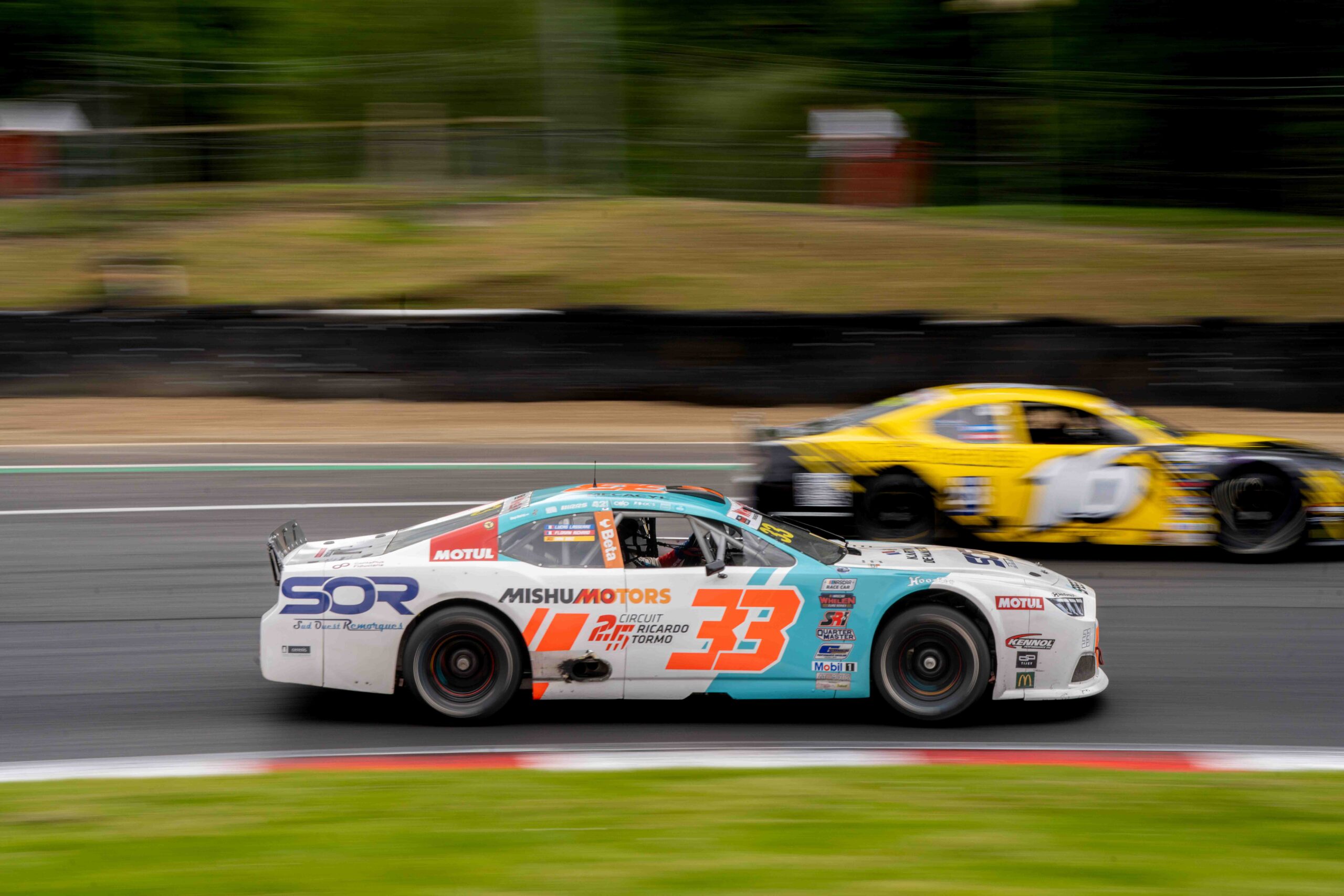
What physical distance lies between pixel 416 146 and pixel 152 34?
12.7m

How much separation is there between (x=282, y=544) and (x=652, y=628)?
6.50 feet

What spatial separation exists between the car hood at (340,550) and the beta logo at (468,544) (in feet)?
0.97

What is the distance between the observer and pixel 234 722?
630 cm

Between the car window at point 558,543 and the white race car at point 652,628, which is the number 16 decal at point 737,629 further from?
the car window at point 558,543

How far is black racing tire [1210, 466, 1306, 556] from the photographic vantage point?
8984 millimetres

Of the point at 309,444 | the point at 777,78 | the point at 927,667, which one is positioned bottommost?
the point at 927,667

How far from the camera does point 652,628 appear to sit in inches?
234

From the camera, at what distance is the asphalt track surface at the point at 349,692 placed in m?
6.05

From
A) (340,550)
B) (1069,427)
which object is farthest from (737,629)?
(1069,427)

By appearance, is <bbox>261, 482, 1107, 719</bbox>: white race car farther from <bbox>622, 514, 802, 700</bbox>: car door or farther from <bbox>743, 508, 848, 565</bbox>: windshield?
<bbox>743, 508, 848, 565</bbox>: windshield

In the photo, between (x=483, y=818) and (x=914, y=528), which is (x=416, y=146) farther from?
(x=483, y=818)

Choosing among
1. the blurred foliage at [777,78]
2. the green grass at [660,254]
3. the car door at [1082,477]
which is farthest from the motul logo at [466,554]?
the blurred foliage at [777,78]

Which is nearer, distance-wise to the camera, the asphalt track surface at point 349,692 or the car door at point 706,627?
the car door at point 706,627

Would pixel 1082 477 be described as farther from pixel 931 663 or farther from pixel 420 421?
pixel 420 421
